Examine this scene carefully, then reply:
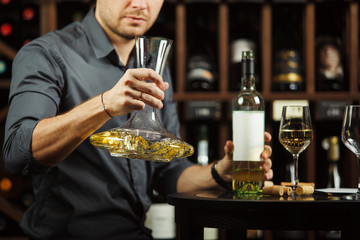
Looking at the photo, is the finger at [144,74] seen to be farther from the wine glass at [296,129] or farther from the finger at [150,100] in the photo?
the wine glass at [296,129]

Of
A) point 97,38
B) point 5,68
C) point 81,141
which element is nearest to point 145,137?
point 81,141

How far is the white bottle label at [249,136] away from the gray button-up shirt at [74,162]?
403 millimetres

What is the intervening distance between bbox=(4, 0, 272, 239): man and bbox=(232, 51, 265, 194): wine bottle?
0.33 feet

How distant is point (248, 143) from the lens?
3.56ft

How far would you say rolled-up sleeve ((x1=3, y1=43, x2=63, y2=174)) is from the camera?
1.14 meters

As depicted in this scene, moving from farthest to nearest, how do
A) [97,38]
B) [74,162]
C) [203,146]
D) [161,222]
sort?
[203,146] → [161,222] → [97,38] → [74,162]

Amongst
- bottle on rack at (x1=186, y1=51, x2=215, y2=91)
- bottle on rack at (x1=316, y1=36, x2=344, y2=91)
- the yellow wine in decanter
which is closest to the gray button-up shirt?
the yellow wine in decanter

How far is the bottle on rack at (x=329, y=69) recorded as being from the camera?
2.04 meters

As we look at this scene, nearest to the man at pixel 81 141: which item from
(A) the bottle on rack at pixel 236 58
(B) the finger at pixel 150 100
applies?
(B) the finger at pixel 150 100

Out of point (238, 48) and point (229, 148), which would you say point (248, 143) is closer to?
point (229, 148)

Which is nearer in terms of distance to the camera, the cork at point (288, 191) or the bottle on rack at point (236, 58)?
the cork at point (288, 191)

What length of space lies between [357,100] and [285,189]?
1081 millimetres

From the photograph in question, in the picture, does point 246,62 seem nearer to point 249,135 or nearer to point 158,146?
point 249,135

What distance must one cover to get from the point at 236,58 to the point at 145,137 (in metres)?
1.15
